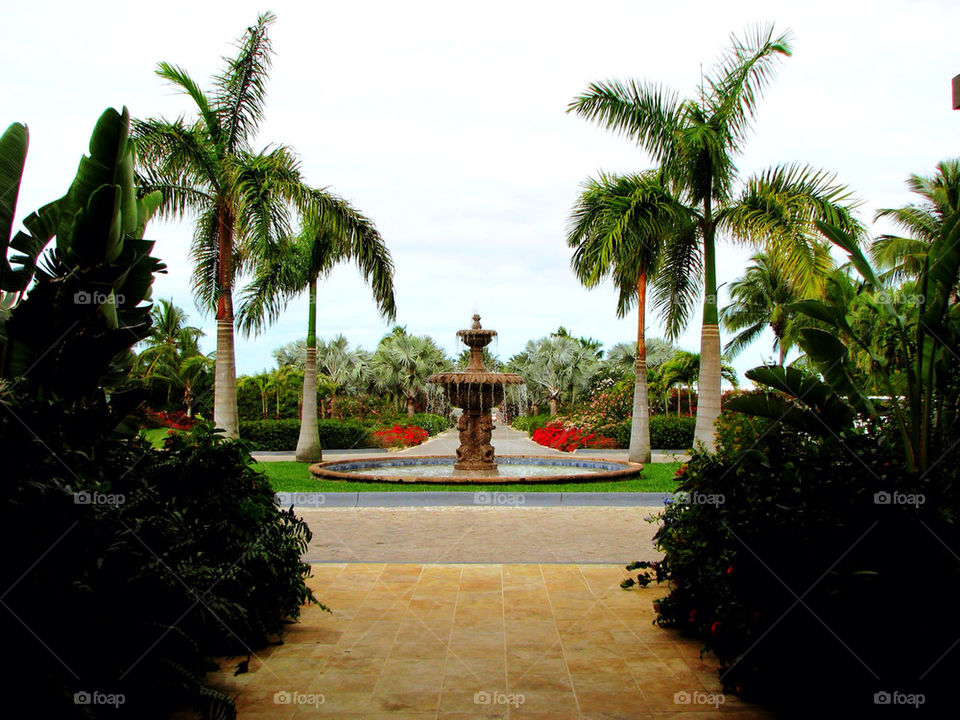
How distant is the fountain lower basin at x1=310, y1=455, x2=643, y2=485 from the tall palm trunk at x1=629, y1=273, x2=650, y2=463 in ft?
3.93

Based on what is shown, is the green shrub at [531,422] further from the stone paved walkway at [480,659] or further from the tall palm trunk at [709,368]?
the stone paved walkway at [480,659]

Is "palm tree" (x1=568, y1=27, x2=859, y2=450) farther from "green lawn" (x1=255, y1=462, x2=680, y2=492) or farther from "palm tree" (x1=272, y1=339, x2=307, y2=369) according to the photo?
"palm tree" (x1=272, y1=339, x2=307, y2=369)

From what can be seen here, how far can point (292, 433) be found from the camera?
24.6 metres

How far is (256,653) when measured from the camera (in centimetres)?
480

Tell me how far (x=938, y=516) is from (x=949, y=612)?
414 millimetres

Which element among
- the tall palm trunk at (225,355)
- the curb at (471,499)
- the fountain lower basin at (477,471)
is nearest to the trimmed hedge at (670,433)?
the fountain lower basin at (477,471)

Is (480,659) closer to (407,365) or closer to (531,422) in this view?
(531,422)

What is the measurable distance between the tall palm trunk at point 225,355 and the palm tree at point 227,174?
2 centimetres

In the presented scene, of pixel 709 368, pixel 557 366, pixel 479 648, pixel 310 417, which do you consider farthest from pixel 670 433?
pixel 557 366

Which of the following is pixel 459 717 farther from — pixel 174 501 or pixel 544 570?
pixel 544 570

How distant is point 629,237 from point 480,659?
1201 centimetres

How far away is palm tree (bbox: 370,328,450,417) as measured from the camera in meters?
47.9

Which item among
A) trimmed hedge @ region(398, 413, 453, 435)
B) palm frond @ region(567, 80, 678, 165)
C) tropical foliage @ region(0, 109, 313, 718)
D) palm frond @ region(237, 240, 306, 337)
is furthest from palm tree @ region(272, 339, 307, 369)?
tropical foliage @ region(0, 109, 313, 718)

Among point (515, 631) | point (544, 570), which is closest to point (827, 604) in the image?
point (515, 631)
